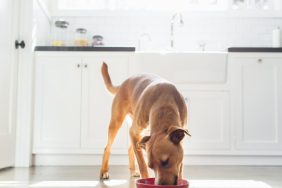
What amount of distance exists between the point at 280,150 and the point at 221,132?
1.69ft

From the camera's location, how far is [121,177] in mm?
2480

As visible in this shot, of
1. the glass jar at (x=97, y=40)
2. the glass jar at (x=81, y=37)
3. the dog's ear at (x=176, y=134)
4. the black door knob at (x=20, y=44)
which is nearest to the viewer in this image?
the dog's ear at (x=176, y=134)

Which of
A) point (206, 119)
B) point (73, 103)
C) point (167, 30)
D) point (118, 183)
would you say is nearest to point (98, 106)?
point (73, 103)

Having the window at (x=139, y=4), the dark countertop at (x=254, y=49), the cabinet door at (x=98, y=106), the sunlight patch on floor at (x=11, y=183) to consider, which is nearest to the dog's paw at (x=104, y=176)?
the sunlight patch on floor at (x=11, y=183)

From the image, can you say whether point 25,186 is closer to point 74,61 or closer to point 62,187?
point 62,187

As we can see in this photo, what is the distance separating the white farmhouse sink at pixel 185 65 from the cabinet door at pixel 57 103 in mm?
537

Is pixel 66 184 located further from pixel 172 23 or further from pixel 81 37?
pixel 172 23

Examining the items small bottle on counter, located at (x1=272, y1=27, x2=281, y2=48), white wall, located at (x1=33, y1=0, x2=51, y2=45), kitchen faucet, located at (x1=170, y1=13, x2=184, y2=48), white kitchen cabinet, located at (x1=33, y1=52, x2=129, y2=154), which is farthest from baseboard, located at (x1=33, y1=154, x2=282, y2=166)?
kitchen faucet, located at (x1=170, y1=13, x2=184, y2=48)

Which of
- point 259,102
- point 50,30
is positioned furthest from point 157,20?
point 259,102

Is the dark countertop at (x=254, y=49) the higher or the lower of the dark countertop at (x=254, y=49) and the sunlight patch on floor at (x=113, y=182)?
the higher

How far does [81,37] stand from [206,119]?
1564mm

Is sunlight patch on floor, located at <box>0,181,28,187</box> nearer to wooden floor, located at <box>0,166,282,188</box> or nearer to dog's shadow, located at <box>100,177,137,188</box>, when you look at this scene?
wooden floor, located at <box>0,166,282,188</box>

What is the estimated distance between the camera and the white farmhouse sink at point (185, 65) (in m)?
3.17

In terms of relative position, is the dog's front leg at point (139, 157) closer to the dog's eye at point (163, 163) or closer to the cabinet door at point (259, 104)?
the dog's eye at point (163, 163)
